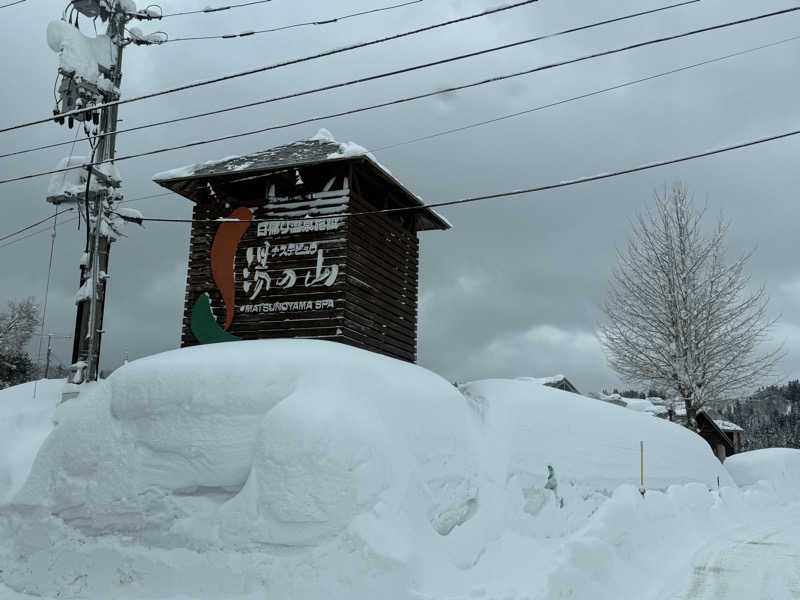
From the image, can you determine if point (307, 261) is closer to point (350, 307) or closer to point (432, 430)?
point (350, 307)

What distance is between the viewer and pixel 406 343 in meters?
16.8

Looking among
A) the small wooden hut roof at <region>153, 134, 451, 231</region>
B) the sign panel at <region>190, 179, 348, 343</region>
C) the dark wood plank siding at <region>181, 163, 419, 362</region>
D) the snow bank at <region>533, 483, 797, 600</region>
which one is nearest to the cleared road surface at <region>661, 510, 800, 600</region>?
the snow bank at <region>533, 483, 797, 600</region>

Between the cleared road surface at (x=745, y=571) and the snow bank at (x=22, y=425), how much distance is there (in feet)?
30.3

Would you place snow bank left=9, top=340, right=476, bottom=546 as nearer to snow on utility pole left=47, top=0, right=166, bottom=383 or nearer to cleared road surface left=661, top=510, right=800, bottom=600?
cleared road surface left=661, top=510, right=800, bottom=600

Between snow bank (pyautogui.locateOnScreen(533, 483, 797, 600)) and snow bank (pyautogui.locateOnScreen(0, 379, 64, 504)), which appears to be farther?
snow bank (pyautogui.locateOnScreen(0, 379, 64, 504))

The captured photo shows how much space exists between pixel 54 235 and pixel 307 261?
5.89 meters

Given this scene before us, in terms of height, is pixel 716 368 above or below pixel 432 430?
above

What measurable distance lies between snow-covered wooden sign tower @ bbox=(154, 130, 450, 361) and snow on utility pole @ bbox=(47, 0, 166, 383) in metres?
1.44

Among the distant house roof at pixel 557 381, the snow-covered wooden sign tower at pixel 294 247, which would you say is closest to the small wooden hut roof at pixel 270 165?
the snow-covered wooden sign tower at pixel 294 247

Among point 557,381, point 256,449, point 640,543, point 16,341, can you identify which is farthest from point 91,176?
point 16,341

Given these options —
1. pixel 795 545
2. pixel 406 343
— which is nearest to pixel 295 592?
pixel 795 545

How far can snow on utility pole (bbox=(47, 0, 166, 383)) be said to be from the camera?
14.5 meters

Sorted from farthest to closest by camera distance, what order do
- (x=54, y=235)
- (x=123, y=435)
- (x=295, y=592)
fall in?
1. (x=54, y=235)
2. (x=123, y=435)
3. (x=295, y=592)

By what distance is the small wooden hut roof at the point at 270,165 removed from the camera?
46.2ft
